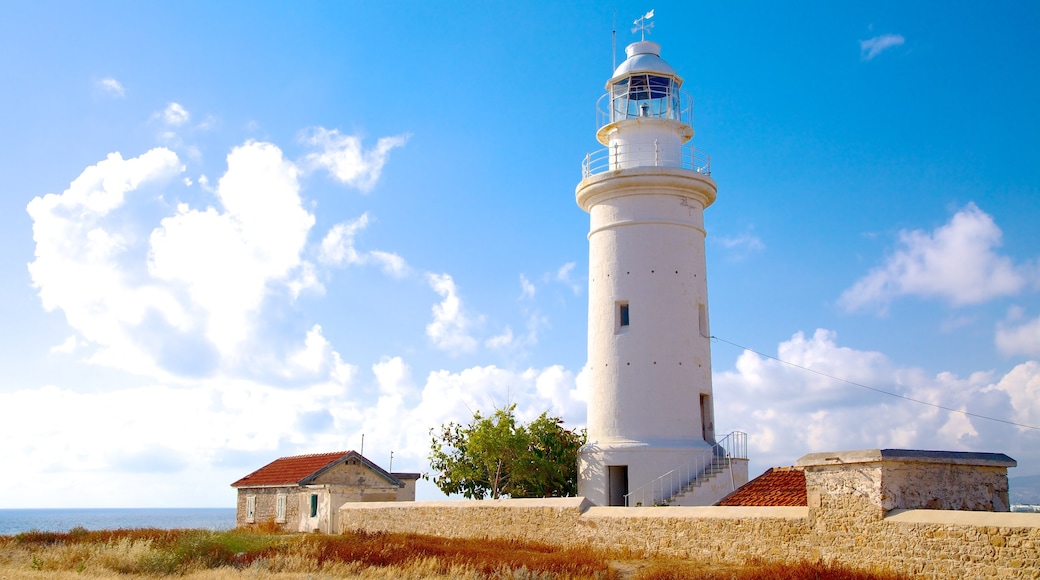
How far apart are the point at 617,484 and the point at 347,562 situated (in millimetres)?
8257

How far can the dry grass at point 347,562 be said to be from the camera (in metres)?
11.9

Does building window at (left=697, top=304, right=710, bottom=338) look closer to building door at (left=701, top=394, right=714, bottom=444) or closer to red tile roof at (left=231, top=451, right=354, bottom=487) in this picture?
building door at (left=701, top=394, right=714, bottom=444)

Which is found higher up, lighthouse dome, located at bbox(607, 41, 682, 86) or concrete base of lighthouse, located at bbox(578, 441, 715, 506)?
lighthouse dome, located at bbox(607, 41, 682, 86)

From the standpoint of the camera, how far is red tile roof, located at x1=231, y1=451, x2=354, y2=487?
24.8 metres

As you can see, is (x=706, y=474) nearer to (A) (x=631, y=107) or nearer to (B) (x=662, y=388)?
(B) (x=662, y=388)

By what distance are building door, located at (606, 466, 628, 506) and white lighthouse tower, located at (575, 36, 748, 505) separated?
23 mm

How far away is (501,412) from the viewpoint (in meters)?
22.4

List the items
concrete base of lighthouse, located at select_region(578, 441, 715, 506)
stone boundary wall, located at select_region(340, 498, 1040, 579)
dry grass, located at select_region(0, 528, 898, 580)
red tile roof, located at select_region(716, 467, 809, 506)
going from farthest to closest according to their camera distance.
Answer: concrete base of lighthouse, located at select_region(578, 441, 715, 506)
red tile roof, located at select_region(716, 467, 809, 506)
dry grass, located at select_region(0, 528, 898, 580)
stone boundary wall, located at select_region(340, 498, 1040, 579)

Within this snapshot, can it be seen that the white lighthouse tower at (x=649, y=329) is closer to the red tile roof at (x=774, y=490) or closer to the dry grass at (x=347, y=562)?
the red tile roof at (x=774, y=490)

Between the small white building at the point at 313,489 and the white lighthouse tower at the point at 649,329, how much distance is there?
6.83m

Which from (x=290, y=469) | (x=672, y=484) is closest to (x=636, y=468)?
(x=672, y=484)

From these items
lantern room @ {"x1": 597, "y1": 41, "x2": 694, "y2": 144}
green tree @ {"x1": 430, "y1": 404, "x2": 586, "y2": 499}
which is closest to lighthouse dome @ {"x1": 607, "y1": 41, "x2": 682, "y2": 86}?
lantern room @ {"x1": 597, "y1": 41, "x2": 694, "y2": 144}

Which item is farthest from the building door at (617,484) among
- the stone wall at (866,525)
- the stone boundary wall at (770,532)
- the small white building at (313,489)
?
the small white building at (313,489)

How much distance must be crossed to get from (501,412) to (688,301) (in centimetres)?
560
